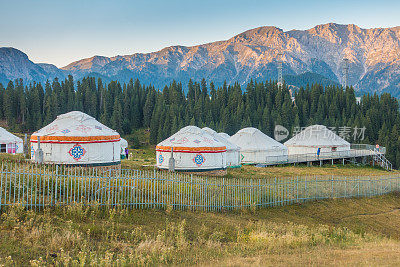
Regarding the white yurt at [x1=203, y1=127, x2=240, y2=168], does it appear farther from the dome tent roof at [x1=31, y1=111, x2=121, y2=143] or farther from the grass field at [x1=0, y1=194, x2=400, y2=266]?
the grass field at [x1=0, y1=194, x2=400, y2=266]

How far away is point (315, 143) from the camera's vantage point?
52281 millimetres

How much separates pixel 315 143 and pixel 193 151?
30202 mm

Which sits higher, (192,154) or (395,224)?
(192,154)

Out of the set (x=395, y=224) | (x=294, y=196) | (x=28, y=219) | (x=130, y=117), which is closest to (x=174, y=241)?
(x=28, y=219)

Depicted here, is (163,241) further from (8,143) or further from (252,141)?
(252,141)

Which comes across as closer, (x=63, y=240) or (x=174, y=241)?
(x=63, y=240)

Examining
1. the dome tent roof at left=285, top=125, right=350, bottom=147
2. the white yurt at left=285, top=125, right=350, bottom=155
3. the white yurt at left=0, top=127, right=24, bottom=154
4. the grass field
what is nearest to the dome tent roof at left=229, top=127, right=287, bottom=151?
the white yurt at left=285, top=125, right=350, bottom=155

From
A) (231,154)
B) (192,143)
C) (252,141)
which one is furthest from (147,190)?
(252,141)

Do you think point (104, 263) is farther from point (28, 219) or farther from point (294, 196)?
point (294, 196)

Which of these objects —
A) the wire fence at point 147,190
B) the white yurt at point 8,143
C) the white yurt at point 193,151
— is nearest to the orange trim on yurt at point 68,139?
the white yurt at point 193,151

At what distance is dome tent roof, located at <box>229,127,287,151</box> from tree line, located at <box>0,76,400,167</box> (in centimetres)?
2909

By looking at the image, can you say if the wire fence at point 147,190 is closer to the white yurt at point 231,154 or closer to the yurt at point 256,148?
the white yurt at point 231,154

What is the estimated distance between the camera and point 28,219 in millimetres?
11281

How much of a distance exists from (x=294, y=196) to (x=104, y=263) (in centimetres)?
1234
